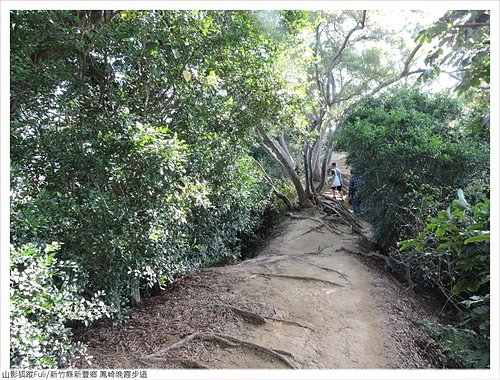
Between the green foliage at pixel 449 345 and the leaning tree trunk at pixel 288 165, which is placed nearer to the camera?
the green foliage at pixel 449 345

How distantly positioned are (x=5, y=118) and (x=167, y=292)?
2265 mm

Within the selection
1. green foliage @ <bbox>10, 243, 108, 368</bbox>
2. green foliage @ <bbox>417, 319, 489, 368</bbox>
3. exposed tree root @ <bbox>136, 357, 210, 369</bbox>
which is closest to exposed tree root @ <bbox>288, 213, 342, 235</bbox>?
green foliage @ <bbox>417, 319, 489, 368</bbox>

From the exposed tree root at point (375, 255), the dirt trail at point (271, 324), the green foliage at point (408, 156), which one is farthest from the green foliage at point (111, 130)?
the exposed tree root at point (375, 255)

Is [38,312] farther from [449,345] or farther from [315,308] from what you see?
[449,345]

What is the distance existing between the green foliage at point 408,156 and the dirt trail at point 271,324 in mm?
866

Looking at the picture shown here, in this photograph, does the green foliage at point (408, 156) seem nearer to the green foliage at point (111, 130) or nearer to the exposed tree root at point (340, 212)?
the exposed tree root at point (340, 212)

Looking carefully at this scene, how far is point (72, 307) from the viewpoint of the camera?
208 cm

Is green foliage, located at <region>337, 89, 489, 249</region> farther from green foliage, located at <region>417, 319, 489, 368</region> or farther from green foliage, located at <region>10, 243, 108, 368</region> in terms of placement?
green foliage, located at <region>10, 243, 108, 368</region>

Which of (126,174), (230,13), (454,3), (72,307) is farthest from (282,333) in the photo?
(230,13)

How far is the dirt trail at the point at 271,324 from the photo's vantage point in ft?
8.16

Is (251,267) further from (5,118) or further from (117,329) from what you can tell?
(5,118)

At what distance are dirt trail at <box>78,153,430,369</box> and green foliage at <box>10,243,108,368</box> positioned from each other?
34cm

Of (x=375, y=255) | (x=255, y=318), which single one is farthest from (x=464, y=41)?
(x=375, y=255)

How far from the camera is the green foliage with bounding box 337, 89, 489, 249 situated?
3883 mm
